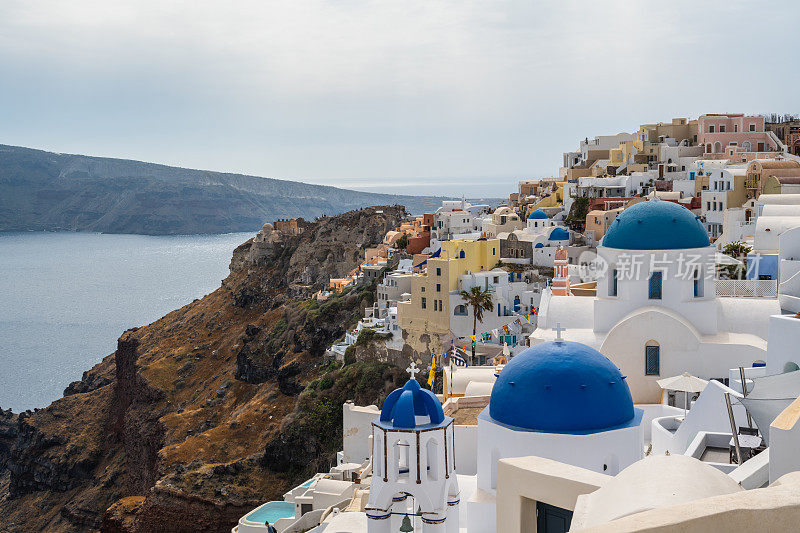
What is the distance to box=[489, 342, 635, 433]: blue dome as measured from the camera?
12.6 m

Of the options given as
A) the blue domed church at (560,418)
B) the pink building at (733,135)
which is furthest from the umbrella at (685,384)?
the pink building at (733,135)

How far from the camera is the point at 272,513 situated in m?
31.8

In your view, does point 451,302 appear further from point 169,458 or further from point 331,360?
point 169,458

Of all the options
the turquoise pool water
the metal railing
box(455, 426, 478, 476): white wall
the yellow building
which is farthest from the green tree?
the turquoise pool water

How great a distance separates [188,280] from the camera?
577 ft

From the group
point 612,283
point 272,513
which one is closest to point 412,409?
point 612,283

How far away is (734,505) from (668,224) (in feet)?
53.4

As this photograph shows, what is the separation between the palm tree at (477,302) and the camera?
3766 cm

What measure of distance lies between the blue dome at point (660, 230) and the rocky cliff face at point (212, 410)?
2169 cm

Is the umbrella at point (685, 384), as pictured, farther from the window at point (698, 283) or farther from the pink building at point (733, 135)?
the pink building at point (733, 135)

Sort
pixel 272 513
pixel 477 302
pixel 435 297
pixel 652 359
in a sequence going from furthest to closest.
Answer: pixel 435 297
pixel 477 302
pixel 272 513
pixel 652 359

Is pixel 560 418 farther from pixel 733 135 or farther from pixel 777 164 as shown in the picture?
pixel 733 135

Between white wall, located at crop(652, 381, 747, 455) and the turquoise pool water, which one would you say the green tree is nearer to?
white wall, located at crop(652, 381, 747, 455)

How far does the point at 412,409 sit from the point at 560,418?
257 cm
